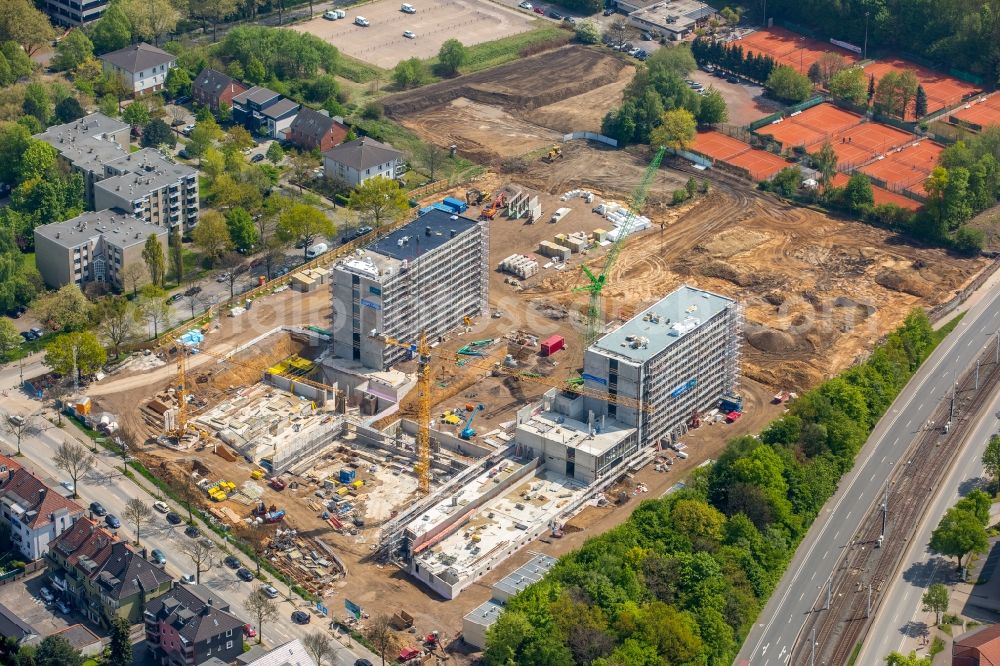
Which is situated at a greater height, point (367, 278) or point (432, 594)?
point (367, 278)

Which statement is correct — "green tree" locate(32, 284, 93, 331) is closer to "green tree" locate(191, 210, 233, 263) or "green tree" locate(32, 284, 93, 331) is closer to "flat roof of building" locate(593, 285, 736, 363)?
"green tree" locate(191, 210, 233, 263)

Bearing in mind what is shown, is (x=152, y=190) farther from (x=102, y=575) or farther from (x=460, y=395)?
(x=102, y=575)

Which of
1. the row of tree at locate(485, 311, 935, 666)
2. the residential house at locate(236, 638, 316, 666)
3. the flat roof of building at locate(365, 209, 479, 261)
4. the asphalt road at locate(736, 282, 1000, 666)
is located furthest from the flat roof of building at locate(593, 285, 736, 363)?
the residential house at locate(236, 638, 316, 666)

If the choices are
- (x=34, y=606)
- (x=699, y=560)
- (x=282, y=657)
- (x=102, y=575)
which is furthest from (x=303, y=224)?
(x=282, y=657)

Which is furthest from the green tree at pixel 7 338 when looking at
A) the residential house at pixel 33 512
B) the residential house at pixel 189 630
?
the residential house at pixel 189 630

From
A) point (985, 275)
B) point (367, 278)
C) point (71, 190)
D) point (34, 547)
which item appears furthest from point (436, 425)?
point (985, 275)

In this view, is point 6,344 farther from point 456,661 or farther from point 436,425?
point 456,661

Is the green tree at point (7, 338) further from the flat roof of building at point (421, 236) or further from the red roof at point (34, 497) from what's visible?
the flat roof of building at point (421, 236)
